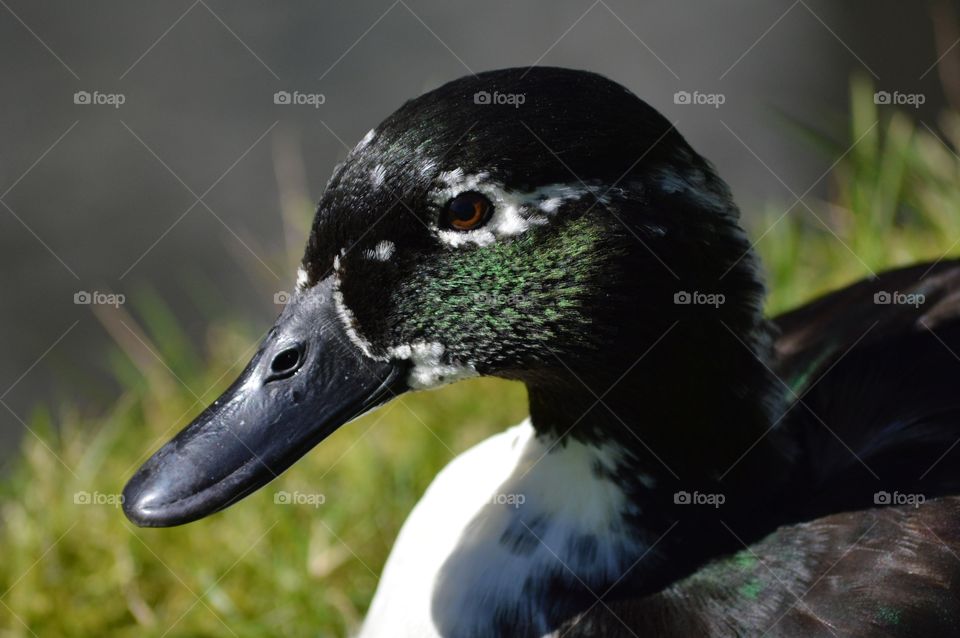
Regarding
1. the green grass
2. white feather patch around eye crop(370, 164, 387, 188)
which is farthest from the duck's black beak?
the green grass

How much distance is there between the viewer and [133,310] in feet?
16.4

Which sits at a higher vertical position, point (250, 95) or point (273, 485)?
point (250, 95)

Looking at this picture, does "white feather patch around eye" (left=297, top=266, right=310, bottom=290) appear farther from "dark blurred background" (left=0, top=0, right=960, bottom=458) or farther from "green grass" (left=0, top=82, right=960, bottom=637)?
"dark blurred background" (left=0, top=0, right=960, bottom=458)

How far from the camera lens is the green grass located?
3.19 metres

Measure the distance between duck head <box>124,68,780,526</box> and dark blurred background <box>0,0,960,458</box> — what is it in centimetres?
317
